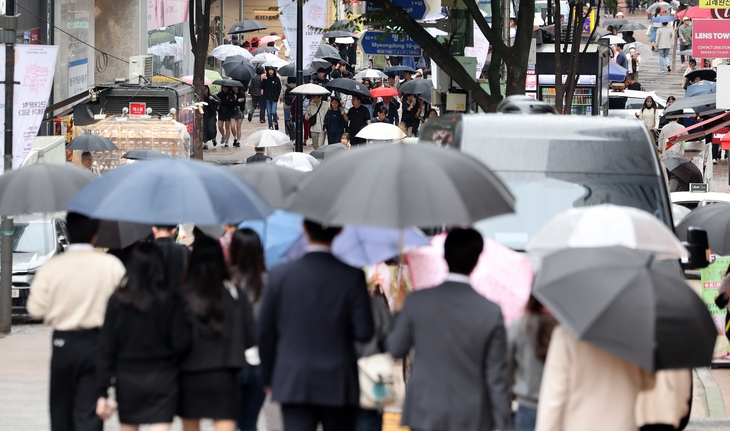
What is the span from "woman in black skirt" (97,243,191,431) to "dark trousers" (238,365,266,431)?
66cm

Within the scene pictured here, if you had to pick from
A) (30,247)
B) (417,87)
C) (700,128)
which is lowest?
(30,247)

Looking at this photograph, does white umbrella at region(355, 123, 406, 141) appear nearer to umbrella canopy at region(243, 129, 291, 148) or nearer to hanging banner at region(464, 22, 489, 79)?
umbrella canopy at region(243, 129, 291, 148)

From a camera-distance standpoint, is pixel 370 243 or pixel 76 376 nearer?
pixel 370 243

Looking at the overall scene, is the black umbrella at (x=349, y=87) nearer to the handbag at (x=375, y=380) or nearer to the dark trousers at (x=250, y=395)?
the dark trousers at (x=250, y=395)

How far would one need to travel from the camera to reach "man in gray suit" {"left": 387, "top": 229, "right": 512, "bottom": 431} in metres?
5.29

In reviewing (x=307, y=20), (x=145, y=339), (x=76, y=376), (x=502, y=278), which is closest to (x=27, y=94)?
(x=76, y=376)

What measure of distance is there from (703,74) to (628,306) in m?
27.5

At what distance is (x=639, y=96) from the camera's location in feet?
102

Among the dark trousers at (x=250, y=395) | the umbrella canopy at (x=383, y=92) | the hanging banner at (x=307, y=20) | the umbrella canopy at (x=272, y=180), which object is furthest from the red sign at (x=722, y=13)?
the dark trousers at (x=250, y=395)

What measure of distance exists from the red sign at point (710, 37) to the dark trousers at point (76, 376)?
55.2 feet

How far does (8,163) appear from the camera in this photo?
529 inches

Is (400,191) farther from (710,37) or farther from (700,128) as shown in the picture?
(710,37)

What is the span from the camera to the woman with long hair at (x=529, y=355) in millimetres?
5449

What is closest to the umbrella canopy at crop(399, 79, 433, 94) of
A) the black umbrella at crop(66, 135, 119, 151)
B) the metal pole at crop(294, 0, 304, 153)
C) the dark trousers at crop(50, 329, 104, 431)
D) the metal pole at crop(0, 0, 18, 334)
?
the metal pole at crop(294, 0, 304, 153)
